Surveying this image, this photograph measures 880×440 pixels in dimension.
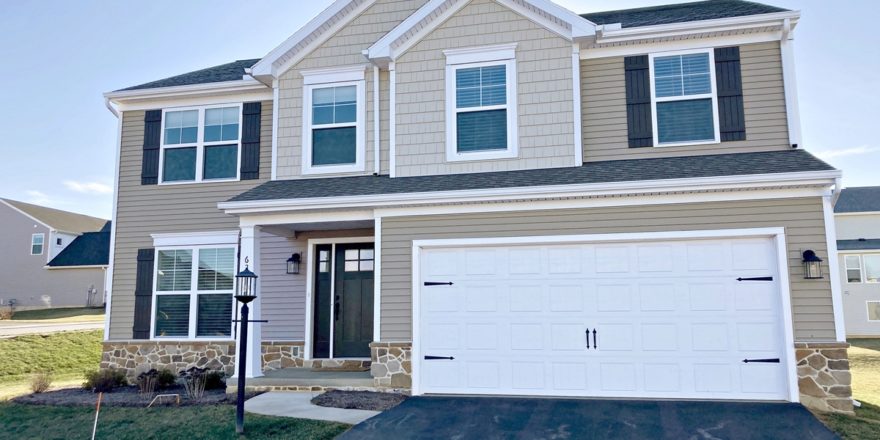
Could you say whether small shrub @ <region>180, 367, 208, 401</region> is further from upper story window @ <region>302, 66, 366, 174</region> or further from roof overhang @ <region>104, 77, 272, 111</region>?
roof overhang @ <region>104, 77, 272, 111</region>

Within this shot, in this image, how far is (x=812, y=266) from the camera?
7.27 m

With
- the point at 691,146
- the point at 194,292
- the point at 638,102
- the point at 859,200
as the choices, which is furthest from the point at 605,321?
the point at 859,200

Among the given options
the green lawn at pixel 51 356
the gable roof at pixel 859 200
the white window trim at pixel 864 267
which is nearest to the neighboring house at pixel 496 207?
the green lawn at pixel 51 356

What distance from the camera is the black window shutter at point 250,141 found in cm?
1085

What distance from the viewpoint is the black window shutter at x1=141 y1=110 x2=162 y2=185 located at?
444 inches

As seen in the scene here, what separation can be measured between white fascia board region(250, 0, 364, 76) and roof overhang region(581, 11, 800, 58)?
14.5ft

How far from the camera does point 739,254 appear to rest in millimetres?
7621

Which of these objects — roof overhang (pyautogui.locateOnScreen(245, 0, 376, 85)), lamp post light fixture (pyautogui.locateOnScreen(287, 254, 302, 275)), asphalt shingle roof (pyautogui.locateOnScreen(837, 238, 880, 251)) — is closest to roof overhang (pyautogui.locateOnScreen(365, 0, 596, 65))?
roof overhang (pyautogui.locateOnScreen(245, 0, 376, 85))

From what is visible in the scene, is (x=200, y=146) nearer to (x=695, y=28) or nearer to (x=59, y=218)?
(x=695, y=28)

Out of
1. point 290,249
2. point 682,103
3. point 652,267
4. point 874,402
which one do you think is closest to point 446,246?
point 652,267

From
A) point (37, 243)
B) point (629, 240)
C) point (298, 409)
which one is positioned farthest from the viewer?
point (37, 243)

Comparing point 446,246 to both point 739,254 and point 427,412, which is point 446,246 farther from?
point 739,254

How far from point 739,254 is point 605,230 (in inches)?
68.6

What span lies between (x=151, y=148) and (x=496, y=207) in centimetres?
725
